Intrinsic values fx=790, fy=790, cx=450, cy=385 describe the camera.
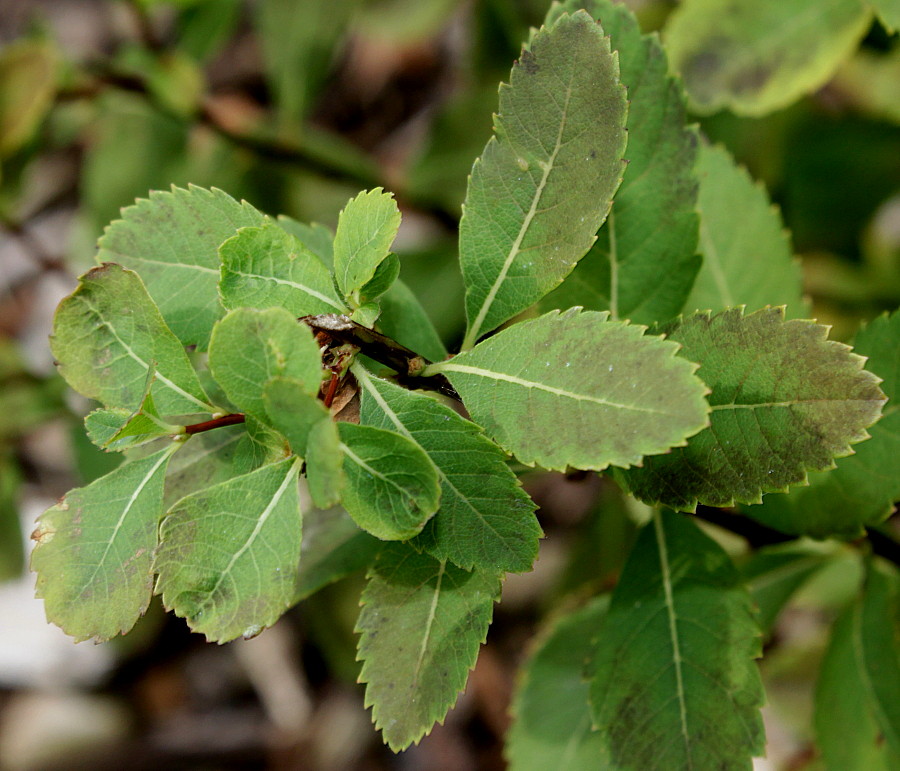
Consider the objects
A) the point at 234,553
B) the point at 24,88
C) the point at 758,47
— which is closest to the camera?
the point at 234,553

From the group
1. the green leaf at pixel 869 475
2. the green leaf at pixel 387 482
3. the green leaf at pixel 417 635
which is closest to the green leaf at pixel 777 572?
the green leaf at pixel 869 475

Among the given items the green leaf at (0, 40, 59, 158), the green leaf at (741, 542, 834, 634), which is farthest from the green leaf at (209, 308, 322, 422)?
the green leaf at (0, 40, 59, 158)

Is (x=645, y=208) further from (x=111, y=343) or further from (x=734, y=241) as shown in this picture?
(x=111, y=343)

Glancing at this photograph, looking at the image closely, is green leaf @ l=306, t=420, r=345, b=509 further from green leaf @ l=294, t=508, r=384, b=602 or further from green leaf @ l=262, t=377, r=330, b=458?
green leaf @ l=294, t=508, r=384, b=602

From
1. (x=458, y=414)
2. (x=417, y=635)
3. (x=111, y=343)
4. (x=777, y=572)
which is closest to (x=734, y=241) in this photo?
(x=777, y=572)

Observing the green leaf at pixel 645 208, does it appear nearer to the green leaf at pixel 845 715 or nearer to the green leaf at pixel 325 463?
the green leaf at pixel 325 463
